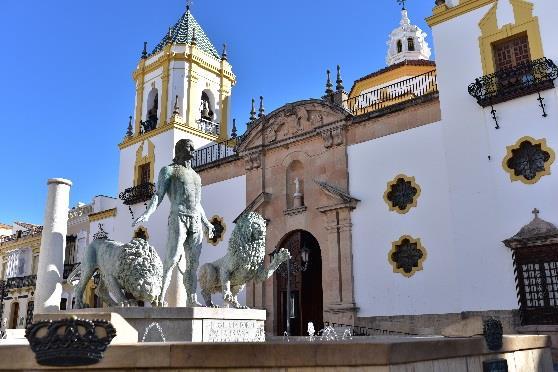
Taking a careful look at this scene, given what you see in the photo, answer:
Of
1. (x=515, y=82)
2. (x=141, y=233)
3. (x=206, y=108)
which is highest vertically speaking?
(x=206, y=108)

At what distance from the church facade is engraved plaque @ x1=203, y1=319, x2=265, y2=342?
1.44 meters

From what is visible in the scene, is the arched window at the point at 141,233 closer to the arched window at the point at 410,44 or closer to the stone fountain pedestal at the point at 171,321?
the stone fountain pedestal at the point at 171,321

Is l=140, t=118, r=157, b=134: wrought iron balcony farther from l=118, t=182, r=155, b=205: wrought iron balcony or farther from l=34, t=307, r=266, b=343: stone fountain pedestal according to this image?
l=34, t=307, r=266, b=343: stone fountain pedestal

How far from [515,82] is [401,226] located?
4.92 m

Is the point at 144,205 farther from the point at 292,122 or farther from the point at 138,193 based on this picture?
the point at 292,122

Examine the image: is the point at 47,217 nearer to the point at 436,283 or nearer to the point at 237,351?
the point at 237,351

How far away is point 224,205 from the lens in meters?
20.4

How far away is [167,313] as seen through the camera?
23.6 ft

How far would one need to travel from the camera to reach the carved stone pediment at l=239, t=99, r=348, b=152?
17.8 m

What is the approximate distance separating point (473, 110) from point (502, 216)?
120 inches

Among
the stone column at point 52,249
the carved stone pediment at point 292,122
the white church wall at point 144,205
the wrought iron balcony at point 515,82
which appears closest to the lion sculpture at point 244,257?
the stone column at point 52,249

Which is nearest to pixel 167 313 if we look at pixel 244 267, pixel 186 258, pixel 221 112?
pixel 186 258

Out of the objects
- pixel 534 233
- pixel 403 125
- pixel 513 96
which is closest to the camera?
pixel 534 233

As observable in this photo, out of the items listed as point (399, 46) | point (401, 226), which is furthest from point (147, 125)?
point (399, 46)
